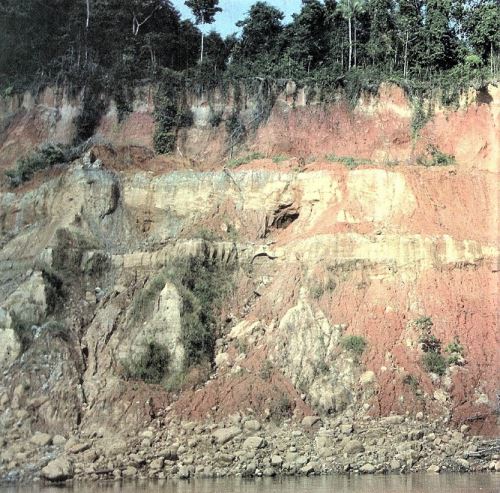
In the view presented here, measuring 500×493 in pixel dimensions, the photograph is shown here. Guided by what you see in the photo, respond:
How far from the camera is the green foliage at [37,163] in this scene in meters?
38.6

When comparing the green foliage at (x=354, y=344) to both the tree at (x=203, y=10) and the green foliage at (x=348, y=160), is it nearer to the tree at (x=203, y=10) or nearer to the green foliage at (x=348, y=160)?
the green foliage at (x=348, y=160)

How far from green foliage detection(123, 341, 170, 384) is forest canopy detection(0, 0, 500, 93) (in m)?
17.0

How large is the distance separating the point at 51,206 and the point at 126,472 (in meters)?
14.6

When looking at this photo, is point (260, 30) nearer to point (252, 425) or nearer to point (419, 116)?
point (419, 116)

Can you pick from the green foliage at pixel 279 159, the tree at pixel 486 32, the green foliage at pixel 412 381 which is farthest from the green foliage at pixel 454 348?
the tree at pixel 486 32

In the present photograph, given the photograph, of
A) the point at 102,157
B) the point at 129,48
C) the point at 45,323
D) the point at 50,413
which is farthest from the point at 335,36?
the point at 50,413

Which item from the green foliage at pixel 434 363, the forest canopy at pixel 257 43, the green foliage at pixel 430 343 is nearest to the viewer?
the green foliage at pixel 434 363

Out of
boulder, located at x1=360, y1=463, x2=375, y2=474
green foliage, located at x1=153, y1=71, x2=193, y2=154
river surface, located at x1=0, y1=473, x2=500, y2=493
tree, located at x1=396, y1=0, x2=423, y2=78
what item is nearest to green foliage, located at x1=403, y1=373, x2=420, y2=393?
boulder, located at x1=360, y1=463, x2=375, y2=474

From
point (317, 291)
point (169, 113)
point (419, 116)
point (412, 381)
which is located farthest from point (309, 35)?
point (412, 381)

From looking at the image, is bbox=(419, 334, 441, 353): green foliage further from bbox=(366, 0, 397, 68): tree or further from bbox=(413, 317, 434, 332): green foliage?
bbox=(366, 0, 397, 68): tree

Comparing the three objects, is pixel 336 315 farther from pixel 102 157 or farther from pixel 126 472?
pixel 102 157

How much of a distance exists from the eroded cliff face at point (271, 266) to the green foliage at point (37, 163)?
691 mm

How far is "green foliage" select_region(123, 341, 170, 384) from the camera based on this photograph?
2984cm

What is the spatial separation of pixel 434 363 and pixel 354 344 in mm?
2948
